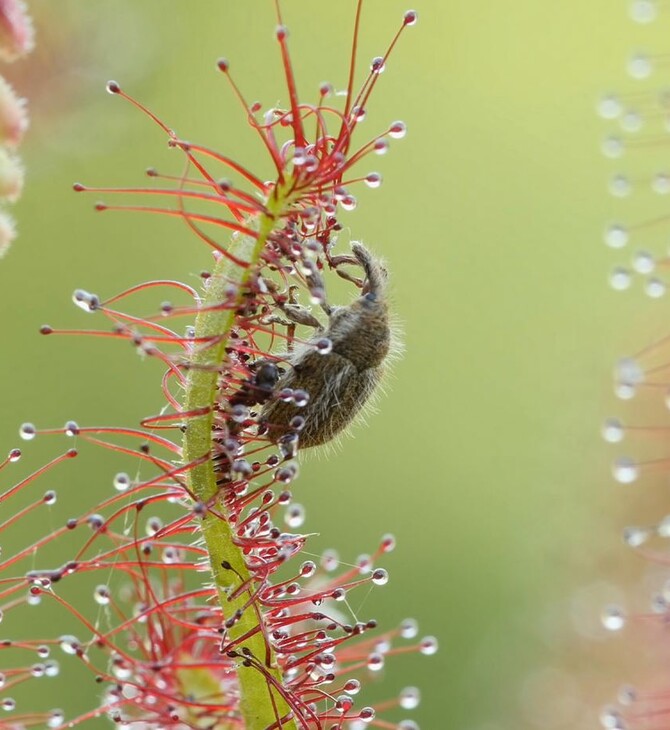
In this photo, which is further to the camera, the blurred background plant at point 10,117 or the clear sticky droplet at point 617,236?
the clear sticky droplet at point 617,236

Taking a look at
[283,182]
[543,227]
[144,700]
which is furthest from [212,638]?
[543,227]

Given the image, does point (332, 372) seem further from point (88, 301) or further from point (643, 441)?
point (643, 441)

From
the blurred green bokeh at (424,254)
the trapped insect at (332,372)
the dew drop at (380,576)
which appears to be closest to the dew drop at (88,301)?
the trapped insect at (332,372)

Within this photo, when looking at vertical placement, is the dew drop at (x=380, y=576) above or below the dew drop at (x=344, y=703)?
above

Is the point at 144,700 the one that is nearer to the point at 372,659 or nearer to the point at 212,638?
the point at 212,638

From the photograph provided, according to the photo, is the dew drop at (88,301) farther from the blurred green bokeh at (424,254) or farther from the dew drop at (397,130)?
the blurred green bokeh at (424,254)

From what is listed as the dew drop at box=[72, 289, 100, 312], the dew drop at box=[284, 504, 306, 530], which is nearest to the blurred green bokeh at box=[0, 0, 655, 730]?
the dew drop at box=[284, 504, 306, 530]

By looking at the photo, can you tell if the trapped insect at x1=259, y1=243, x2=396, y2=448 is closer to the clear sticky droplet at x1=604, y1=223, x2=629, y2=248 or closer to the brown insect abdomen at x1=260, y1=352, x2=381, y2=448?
the brown insect abdomen at x1=260, y1=352, x2=381, y2=448
